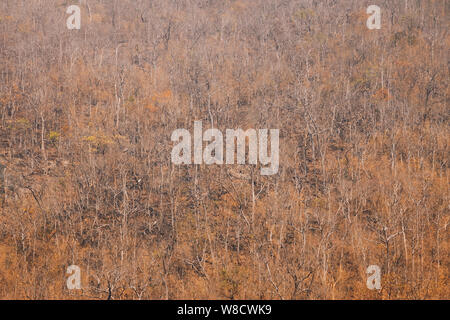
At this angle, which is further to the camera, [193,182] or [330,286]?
[193,182]

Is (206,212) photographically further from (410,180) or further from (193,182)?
(410,180)

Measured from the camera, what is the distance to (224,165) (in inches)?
1097

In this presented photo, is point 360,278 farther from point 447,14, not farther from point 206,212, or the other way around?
point 447,14

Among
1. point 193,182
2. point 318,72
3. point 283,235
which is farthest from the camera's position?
point 318,72

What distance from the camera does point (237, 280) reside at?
19453 mm

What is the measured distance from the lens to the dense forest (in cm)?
1975

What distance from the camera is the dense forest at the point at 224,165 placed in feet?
64.8

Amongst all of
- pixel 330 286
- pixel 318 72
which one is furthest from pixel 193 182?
pixel 318 72

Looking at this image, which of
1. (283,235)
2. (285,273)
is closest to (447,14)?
(283,235)

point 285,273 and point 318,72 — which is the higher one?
point 318,72

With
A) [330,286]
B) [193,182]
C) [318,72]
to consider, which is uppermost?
[318,72]

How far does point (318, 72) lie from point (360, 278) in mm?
25671

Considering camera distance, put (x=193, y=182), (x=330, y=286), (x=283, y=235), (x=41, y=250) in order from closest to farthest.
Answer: (x=330, y=286)
(x=41, y=250)
(x=283, y=235)
(x=193, y=182)

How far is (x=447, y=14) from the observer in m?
42.1
